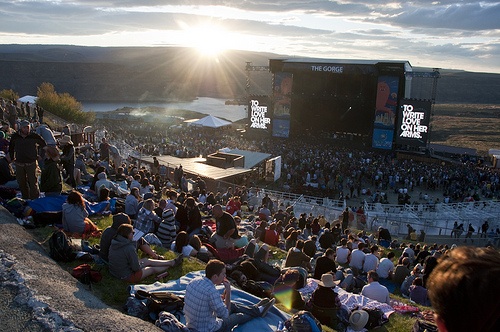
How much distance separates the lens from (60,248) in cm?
678

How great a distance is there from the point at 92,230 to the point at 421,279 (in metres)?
6.22

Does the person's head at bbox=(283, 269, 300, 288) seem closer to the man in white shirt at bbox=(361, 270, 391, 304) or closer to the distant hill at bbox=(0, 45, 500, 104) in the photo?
the man in white shirt at bbox=(361, 270, 391, 304)

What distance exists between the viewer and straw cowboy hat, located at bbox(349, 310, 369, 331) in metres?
→ 6.47

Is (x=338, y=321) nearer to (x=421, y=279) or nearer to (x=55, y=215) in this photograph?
(x=421, y=279)

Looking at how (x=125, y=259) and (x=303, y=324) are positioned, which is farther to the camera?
(x=125, y=259)

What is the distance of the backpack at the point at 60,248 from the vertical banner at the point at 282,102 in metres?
40.5

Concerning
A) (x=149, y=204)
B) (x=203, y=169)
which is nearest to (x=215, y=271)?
(x=149, y=204)

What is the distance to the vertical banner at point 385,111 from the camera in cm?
4072

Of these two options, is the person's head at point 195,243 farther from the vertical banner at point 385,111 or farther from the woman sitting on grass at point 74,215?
the vertical banner at point 385,111

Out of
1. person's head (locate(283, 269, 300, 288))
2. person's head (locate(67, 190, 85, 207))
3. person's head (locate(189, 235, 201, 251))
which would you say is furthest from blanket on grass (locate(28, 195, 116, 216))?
person's head (locate(283, 269, 300, 288))

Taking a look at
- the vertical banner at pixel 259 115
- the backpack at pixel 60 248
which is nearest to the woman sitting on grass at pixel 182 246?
the backpack at pixel 60 248

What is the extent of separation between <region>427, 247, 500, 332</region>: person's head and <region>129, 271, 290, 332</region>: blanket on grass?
3.86 meters

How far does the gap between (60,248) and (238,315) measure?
9.80ft

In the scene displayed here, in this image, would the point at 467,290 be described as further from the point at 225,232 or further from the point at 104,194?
the point at 104,194
